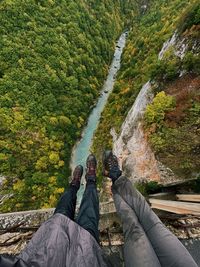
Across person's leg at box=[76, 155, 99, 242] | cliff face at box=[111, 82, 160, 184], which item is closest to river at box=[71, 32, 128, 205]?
cliff face at box=[111, 82, 160, 184]

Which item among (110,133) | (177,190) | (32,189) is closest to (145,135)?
(177,190)

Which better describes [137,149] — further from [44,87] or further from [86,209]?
[44,87]

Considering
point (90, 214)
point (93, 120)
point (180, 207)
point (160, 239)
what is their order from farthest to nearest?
point (93, 120) → point (180, 207) → point (90, 214) → point (160, 239)

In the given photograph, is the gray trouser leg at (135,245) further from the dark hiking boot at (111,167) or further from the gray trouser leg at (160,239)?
the dark hiking boot at (111,167)

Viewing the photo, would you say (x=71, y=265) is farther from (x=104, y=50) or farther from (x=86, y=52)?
(x=104, y=50)

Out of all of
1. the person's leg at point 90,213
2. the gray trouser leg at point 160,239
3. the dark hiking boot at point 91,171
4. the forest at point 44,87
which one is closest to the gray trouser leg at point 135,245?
the gray trouser leg at point 160,239

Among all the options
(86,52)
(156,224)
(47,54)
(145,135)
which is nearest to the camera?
(156,224)

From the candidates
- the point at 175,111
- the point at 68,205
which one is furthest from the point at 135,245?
the point at 175,111
